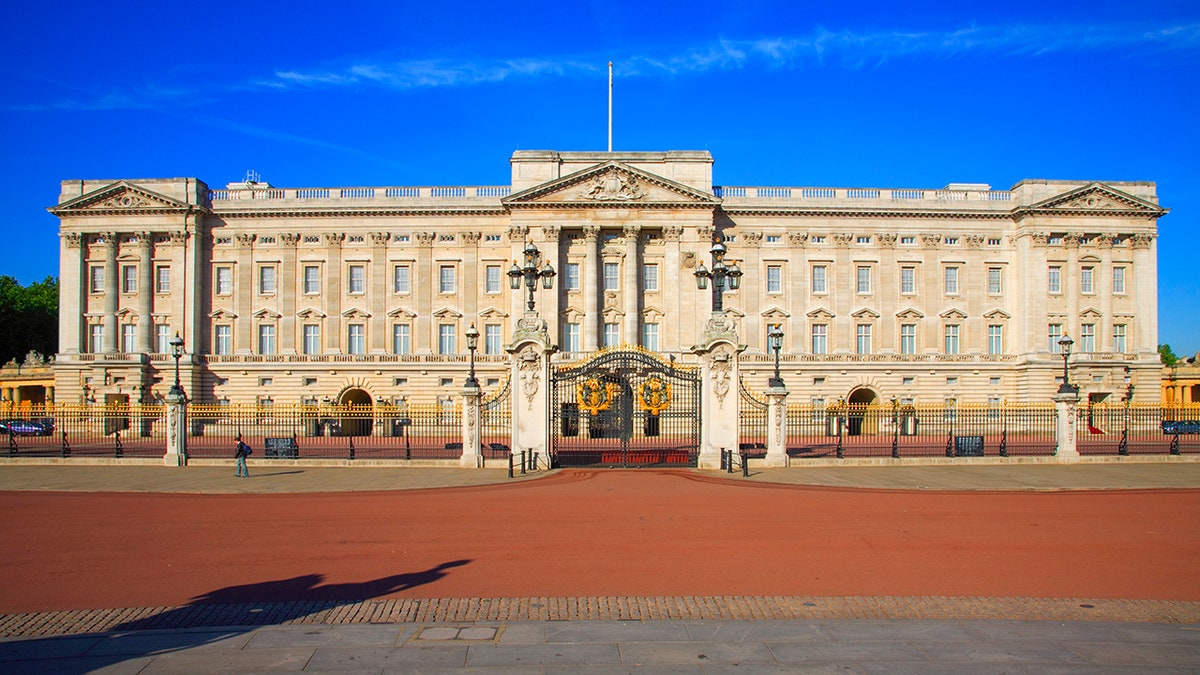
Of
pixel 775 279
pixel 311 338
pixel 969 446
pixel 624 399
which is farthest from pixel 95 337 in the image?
pixel 969 446

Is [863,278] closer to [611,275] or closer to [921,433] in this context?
[921,433]

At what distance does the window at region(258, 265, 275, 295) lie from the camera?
190 ft

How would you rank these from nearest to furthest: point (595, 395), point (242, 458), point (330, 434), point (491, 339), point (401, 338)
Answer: point (242, 458) < point (595, 395) < point (330, 434) < point (491, 339) < point (401, 338)

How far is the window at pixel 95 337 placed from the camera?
56.9 m

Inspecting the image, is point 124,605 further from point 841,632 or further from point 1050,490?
point 1050,490

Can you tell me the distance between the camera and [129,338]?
56844 mm

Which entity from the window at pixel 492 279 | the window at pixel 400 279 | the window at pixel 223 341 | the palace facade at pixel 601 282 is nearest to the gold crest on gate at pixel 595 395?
the palace facade at pixel 601 282

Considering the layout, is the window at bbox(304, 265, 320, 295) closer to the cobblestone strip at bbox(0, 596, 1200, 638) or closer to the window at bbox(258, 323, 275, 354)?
the window at bbox(258, 323, 275, 354)

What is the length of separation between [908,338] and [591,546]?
48.8 m

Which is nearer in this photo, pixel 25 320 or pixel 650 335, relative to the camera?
pixel 650 335

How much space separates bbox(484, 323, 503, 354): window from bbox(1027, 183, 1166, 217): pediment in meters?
36.9

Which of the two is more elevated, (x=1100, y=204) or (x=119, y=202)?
(x=119, y=202)

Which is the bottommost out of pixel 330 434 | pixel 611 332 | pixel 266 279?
pixel 330 434

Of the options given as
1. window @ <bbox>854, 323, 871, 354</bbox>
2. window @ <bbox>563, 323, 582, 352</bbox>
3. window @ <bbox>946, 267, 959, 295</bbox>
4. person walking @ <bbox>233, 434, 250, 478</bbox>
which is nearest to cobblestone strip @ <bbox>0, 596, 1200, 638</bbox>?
person walking @ <bbox>233, 434, 250, 478</bbox>
